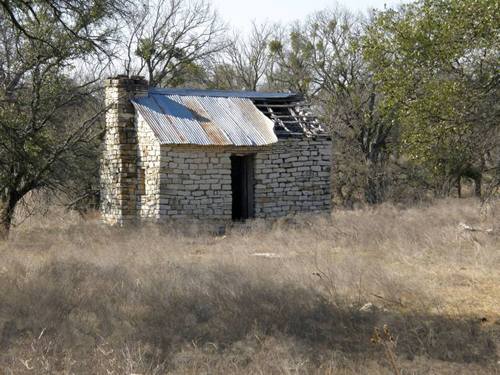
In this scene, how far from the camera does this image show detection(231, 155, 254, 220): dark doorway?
19.4 meters

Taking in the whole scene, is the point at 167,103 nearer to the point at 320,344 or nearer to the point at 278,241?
the point at 278,241

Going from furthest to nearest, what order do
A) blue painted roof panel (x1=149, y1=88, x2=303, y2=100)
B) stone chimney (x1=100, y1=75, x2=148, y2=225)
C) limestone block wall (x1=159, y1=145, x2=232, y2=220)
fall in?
blue painted roof panel (x1=149, y1=88, x2=303, y2=100) → stone chimney (x1=100, y1=75, x2=148, y2=225) → limestone block wall (x1=159, y1=145, x2=232, y2=220)

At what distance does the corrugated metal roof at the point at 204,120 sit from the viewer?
17.9 metres

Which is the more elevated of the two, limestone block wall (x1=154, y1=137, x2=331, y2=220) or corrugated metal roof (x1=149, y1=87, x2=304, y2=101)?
corrugated metal roof (x1=149, y1=87, x2=304, y2=101)

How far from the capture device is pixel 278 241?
1448cm

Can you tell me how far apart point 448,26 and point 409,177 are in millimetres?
16614

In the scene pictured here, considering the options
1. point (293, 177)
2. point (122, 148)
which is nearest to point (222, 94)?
point (293, 177)

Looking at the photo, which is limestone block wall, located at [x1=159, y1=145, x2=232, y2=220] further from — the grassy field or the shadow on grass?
the shadow on grass

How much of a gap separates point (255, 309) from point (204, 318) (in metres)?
0.59

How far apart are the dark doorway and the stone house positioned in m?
0.03

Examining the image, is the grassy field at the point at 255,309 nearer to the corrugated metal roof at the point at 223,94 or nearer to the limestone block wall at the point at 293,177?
the limestone block wall at the point at 293,177

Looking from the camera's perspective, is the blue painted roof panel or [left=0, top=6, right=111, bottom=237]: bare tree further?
the blue painted roof panel

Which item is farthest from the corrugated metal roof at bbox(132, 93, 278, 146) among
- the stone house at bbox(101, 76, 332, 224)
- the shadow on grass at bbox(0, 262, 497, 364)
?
the shadow on grass at bbox(0, 262, 497, 364)

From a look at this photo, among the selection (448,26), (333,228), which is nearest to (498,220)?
(333,228)
